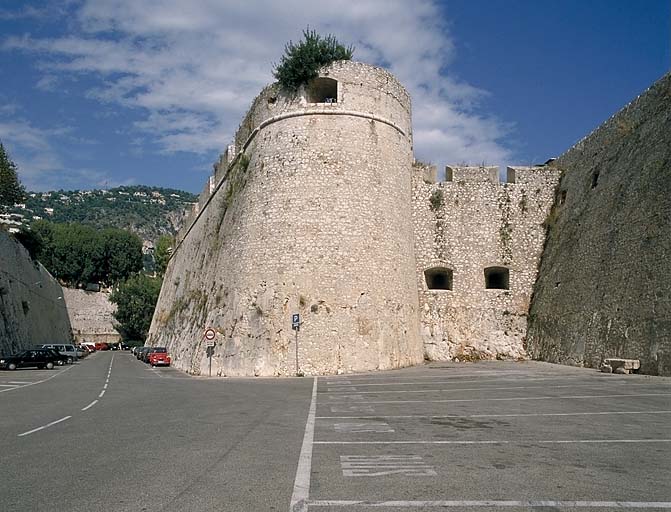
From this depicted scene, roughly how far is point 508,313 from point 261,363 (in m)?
13.9

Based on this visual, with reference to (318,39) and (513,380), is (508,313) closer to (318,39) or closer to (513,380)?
(513,380)

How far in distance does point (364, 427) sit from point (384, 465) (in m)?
3.18

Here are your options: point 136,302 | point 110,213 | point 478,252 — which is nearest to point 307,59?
point 478,252

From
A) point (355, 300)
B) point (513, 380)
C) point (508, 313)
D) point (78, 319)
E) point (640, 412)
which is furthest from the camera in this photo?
point (78, 319)

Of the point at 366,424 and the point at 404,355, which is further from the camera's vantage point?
the point at 404,355

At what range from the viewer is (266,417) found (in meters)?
11.8

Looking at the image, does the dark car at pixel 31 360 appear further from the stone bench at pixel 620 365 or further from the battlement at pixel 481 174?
the stone bench at pixel 620 365

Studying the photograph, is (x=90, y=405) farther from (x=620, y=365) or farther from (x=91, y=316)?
(x=91, y=316)

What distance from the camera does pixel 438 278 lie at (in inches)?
1305

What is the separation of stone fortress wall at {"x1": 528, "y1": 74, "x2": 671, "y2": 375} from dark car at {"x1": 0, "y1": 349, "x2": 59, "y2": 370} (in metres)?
27.6

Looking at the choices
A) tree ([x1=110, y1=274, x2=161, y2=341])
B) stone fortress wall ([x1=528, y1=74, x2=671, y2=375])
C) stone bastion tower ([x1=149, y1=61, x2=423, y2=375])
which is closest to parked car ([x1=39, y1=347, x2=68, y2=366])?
stone bastion tower ([x1=149, y1=61, x2=423, y2=375])

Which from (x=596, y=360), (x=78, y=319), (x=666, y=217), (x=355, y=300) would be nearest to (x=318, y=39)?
(x=355, y=300)

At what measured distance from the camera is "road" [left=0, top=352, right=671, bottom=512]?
18.9ft

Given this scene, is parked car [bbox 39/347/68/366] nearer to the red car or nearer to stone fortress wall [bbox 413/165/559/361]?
the red car
